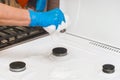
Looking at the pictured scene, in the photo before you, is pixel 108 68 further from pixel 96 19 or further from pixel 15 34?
pixel 15 34

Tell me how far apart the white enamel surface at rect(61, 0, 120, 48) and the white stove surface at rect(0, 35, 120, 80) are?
2.5 inches

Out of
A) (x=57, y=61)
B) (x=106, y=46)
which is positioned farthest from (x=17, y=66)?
(x=106, y=46)

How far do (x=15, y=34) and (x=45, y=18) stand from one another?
0.23 metres

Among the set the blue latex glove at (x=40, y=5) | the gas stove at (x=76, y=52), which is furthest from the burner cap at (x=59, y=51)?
the blue latex glove at (x=40, y=5)

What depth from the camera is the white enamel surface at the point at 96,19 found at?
1.04 meters

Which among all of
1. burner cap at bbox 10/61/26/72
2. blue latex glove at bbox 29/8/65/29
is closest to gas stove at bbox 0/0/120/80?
burner cap at bbox 10/61/26/72

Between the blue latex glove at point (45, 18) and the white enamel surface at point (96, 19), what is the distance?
22 centimetres

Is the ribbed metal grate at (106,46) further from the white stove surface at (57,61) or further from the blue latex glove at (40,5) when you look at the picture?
the blue latex glove at (40,5)

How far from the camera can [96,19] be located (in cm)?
109

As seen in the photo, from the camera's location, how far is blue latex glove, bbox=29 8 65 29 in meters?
0.86

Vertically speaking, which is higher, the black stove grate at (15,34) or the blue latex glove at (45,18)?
the blue latex glove at (45,18)

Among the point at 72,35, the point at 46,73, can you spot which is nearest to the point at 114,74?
the point at 46,73

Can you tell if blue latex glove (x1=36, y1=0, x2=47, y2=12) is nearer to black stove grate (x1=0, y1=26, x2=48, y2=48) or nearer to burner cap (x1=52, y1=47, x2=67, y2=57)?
black stove grate (x1=0, y1=26, x2=48, y2=48)

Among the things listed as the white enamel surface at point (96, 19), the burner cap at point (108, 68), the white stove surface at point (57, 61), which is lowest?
the white stove surface at point (57, 61)
